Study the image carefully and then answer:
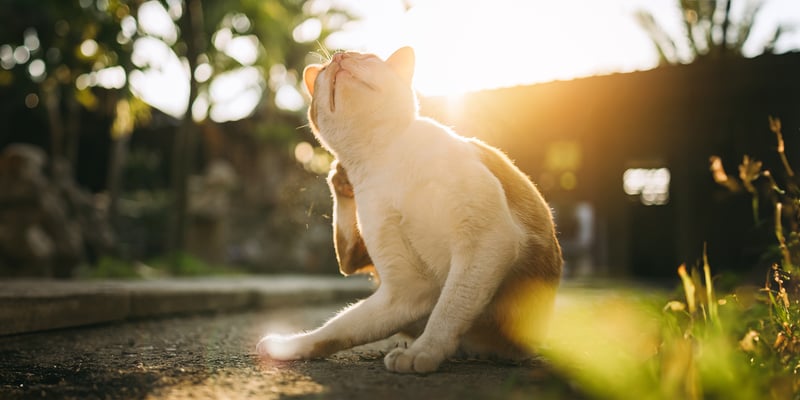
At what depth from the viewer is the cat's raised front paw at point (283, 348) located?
7.58 feet

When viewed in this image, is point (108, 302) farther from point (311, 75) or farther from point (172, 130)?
point (172, 130)

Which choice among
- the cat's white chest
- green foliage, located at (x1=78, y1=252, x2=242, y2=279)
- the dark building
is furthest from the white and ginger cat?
green foliage, located at (x1=78, y1=252, x2=242, y2=279)

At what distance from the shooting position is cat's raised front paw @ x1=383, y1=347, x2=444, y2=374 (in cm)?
193

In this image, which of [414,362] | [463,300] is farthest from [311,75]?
[414,362]


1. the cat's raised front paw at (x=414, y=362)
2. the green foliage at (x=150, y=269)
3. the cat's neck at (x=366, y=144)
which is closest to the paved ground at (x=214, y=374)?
the cat's raised front paw at (x=414, y=362)

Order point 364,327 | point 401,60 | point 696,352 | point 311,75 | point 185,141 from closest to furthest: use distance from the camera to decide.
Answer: point 696,352 < point 364,327 < point 401,60 < point 311,75 < point 185,141

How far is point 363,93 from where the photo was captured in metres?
2.32

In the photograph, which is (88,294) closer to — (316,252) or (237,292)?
(237,292)

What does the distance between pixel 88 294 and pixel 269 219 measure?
554 inches

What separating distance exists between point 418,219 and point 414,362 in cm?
53

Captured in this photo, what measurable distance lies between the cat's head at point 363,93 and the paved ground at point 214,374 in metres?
0.92

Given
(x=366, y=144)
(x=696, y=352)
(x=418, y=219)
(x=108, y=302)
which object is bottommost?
(x=108, y=302)

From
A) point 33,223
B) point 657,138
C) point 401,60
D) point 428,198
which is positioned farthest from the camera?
point 657,138

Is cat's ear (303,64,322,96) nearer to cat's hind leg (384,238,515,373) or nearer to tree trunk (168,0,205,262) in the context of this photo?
cat's hind leg (384,238,515,373)
